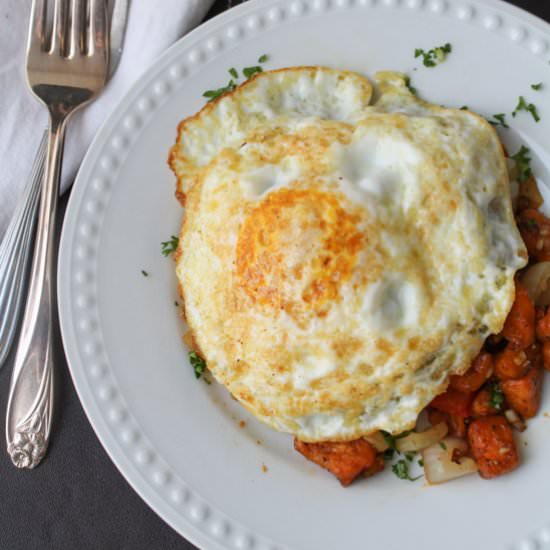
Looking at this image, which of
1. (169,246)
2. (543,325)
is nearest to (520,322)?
(543,325)

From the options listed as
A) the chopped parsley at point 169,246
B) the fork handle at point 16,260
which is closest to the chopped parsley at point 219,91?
the chopped parsley at point 169,246

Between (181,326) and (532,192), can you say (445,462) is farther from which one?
(181,326)

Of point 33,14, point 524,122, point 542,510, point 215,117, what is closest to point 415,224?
point 524,122

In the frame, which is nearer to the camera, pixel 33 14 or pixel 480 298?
pixel 480 298

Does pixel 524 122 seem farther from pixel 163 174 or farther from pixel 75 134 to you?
pixel 75 134

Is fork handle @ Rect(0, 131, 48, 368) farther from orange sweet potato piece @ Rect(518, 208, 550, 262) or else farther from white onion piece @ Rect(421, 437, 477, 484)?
orange sweet potato piece @ Rect(518, 208, 550, 262)

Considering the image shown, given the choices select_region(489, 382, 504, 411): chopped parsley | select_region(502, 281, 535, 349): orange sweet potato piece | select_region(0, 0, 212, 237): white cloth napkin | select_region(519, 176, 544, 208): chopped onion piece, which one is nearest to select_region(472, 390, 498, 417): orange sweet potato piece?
select_region(489, 382, 504, 411): chopped parsley
